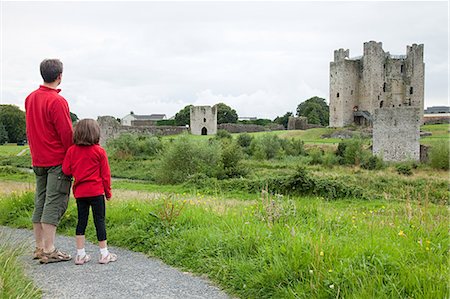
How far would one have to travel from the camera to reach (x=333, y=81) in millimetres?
65250

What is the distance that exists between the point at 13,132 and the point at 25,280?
2947 inches

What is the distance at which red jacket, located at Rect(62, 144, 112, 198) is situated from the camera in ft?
18.8

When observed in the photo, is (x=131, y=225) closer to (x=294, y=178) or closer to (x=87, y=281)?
(x=87, y=281)

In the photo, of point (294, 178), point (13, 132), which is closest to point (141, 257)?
point (294, 178)

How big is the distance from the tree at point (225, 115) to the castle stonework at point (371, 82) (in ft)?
107

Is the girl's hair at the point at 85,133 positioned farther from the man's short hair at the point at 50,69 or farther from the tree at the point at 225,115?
the tree at the point at 225,115

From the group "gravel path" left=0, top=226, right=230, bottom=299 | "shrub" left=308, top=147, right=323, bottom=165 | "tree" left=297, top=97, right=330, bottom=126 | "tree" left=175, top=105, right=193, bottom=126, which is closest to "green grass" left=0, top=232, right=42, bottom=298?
"gravel path" left=0, top=226, right=230, bottom=299

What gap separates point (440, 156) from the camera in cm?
3288

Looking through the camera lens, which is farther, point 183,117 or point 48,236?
point 183,117

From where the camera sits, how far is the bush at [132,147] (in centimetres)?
4125

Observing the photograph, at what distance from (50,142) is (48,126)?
22cm

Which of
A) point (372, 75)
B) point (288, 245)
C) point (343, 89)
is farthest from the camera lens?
point (343, 89)

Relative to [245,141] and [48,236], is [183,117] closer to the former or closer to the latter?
[245,141]

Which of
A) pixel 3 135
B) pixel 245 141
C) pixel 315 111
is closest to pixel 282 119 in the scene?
pixel 315 111
